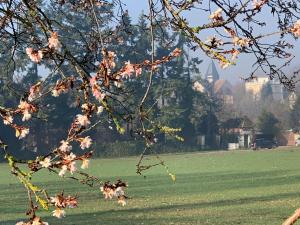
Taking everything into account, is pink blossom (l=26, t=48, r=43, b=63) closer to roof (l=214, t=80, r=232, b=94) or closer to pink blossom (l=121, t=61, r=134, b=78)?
pink blossom (l=121, t=61, r=134, b=78)

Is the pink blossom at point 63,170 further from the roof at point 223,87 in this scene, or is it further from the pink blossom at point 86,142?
the roof at point 223,87

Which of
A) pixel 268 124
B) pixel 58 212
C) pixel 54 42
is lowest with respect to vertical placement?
pixel 58 212

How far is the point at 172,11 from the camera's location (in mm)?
3723

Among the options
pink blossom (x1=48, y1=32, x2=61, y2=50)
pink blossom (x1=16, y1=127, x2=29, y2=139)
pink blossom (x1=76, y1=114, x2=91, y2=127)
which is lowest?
pink blossom (x1=16, y1=127, x2=29, y2=139)

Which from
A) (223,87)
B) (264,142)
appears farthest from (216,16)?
(223,87)

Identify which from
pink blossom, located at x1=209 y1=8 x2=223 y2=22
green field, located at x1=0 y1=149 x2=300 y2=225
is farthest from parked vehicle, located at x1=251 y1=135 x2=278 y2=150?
pink blossom, located at x1=209 y1=8 x2=223 y2=22

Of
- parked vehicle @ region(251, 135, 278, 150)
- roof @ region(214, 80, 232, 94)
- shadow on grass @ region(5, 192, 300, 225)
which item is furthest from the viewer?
roof @ region(214, 80, 232, 94)

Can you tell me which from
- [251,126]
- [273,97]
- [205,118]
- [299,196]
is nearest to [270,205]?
[299,196]

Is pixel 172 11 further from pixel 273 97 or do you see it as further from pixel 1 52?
pixel 273 97

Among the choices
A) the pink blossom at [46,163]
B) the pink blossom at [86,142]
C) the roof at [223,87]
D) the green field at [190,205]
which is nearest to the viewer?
the pink blossom at [46,163]

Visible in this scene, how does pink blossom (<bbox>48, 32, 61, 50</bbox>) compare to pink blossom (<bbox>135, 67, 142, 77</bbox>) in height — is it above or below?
above

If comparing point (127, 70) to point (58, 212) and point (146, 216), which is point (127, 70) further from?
point (146, 216)

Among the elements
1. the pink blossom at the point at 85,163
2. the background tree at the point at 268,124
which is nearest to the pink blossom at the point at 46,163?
the pink blossom at the point at 85,163

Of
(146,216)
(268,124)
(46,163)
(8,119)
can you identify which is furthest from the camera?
(268,124)
